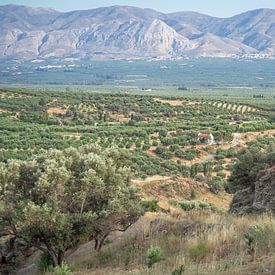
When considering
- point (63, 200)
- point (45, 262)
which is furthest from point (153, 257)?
point (45, 262)

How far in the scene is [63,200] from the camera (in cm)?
1315

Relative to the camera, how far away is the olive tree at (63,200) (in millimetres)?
12547

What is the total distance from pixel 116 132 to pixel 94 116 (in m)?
19.1

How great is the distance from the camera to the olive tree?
1255cm


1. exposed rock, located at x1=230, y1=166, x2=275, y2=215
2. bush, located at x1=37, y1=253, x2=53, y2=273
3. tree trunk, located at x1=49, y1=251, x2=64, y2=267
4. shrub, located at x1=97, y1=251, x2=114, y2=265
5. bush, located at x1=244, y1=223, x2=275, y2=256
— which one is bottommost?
bush, located at x1=37, y1=253, x2=53, y2=273

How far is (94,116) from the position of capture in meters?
84.2

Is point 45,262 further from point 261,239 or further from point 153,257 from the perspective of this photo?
point 261,239

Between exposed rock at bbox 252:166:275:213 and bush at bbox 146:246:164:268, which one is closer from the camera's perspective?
bush at bbox 146:246:164:268

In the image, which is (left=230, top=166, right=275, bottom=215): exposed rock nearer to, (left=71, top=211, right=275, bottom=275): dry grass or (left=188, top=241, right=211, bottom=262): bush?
(left=71, top=211, right=275, bottom=275): dry grass

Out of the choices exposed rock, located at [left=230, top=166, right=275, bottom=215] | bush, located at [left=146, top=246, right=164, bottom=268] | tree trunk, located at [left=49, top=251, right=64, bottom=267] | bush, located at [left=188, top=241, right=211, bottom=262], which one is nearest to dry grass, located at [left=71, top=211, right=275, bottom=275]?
bush, located at [left=188, top=241, right=211, bottom=262]

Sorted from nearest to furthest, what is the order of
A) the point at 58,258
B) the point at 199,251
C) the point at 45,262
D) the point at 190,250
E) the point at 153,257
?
1. the point at 153,257
2. the point at 199,251
3. the point at 190,250
4. the point at 58,258
5. the point at 45,262

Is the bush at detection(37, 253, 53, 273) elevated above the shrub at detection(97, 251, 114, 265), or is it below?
below

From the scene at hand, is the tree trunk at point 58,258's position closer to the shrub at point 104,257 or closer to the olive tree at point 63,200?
the olive tree at point 63,200

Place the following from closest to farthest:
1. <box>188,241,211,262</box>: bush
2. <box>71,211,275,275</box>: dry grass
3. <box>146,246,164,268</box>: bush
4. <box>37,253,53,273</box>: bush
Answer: <box>71,211,275,275</box>: dry grass → <box>146,246,164,268</box>: bush → <box>188,241,211,262</box>: bush → <box>37,253,53,273</box>: bush
